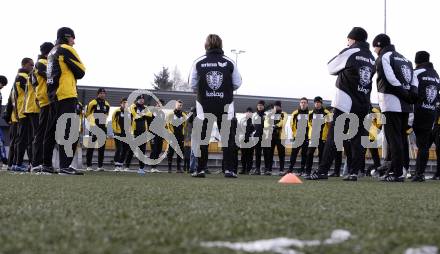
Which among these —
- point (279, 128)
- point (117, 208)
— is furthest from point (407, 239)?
point (279, 128)

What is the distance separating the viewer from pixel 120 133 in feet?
48.0

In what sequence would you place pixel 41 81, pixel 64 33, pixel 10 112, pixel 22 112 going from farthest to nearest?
pixel 10 112
pixel 22 112
pixel 41 81
pixel 64 33

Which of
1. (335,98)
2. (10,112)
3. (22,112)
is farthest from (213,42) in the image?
(10,112)

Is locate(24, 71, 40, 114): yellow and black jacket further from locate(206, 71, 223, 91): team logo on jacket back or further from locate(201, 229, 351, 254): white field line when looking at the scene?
locate(201, 229, 351, 254): white field line

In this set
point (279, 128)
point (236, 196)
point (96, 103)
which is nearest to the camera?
point (236, 196)

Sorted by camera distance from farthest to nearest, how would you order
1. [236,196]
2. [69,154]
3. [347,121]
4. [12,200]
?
[69,154], [347,121], [236,196], [12,200]

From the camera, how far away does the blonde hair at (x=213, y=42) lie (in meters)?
8.53

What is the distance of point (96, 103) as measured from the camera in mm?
13555

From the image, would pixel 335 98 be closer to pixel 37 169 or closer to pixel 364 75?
pixel 364 75

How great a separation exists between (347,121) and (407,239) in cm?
592

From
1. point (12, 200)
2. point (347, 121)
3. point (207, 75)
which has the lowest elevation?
point (12, 200)

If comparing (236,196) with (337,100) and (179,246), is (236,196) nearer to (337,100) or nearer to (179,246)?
(179,246)

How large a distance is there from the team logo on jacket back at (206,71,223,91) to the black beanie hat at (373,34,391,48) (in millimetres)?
2477

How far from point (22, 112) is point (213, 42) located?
4294 millimetres
